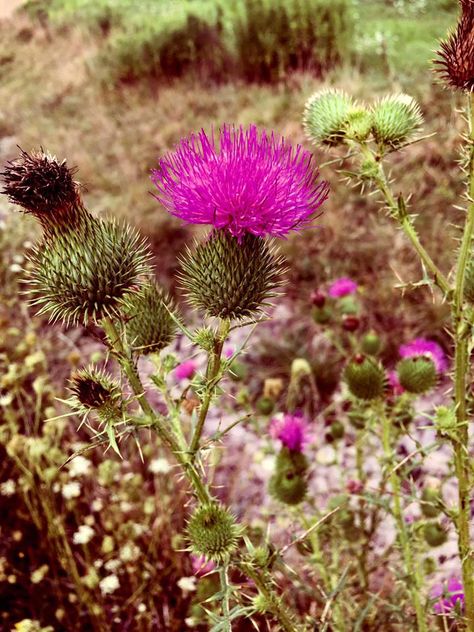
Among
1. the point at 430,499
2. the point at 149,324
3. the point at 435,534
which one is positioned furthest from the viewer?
the point at 430,499

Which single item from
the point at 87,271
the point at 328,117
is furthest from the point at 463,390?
the point at 87,271

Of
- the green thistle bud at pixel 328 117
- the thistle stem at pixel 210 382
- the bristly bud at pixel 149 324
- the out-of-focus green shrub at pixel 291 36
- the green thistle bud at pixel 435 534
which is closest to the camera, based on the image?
the thistle stem at pixel 210 382

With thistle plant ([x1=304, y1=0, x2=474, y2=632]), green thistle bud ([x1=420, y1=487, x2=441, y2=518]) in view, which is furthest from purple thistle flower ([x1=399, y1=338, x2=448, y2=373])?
thistle plant ([x1=304, y1=0, x2=474, y2=632])

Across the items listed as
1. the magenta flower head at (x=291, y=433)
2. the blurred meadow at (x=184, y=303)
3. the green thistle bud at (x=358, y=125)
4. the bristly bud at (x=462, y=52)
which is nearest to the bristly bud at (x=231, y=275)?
the blurred meadow at (x=184, y=303)

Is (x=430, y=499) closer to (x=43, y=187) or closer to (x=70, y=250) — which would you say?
(x=70, y=250)

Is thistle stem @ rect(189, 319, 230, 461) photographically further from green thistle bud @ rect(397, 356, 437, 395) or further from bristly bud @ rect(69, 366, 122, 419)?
green thistle bud @ rect(397, 356, 437, 395)

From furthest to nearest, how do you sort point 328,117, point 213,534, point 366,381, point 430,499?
point 430,499 → point 366,381 → point 328,117 → point 213,534

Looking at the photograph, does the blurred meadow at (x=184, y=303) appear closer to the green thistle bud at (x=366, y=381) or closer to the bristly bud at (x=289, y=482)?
the bristly bud at (x=289, y=482)
